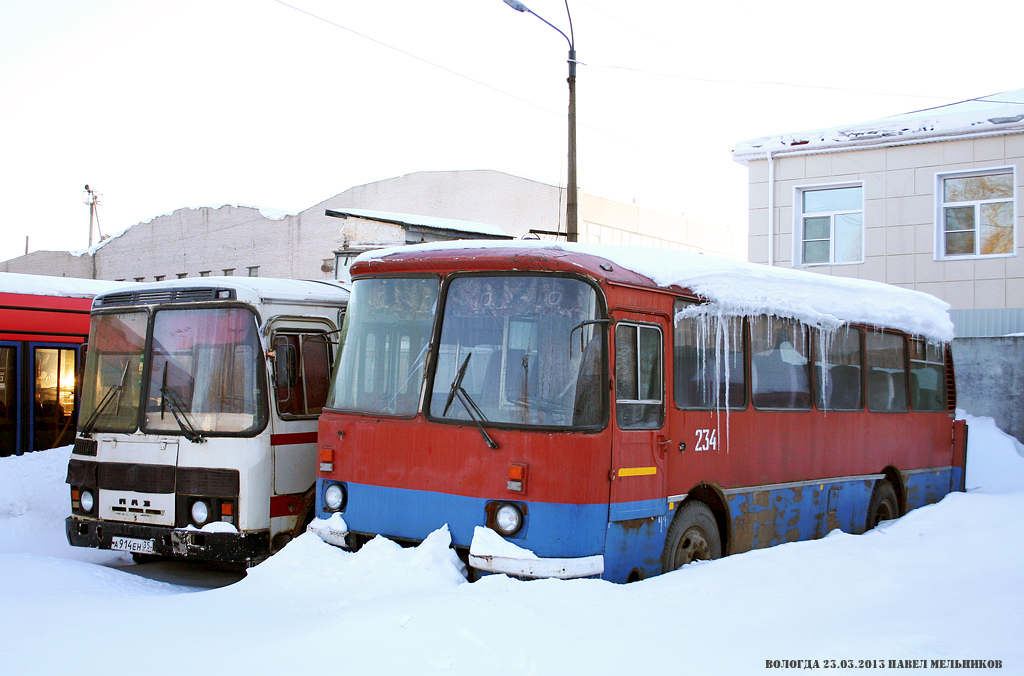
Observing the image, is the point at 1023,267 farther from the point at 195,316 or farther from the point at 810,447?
the point at 195,316

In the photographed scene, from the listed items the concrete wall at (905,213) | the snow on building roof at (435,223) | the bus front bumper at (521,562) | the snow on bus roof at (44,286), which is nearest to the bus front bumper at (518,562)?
the bus front bumper at (521,562)

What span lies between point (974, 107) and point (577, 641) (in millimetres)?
16605

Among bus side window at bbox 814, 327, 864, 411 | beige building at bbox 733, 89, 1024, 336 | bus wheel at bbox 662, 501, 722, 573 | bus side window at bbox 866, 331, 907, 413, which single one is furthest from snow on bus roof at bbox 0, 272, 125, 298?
beige building at bbox 733, 89, 1024, 336

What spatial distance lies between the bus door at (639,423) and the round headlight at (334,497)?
81.1 inches

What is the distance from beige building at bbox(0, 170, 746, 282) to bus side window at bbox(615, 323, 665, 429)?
73.6ft

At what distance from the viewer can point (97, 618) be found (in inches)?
233

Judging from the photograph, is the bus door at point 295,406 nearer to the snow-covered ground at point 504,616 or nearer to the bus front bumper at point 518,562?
the snow-covered ground at point 504,616

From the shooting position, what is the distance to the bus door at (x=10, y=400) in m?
12.7

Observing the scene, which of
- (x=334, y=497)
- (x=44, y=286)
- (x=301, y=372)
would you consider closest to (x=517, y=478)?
(x=334, y=497)

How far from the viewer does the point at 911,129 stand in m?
18.2

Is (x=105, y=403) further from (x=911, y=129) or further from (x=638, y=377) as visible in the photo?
(x=911, y=129)

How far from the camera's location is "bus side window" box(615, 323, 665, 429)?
6734 millimetres

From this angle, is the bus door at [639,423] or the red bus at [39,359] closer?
the bus door at [639,423]

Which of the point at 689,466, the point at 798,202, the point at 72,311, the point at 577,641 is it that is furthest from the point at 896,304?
the point at 72,311
